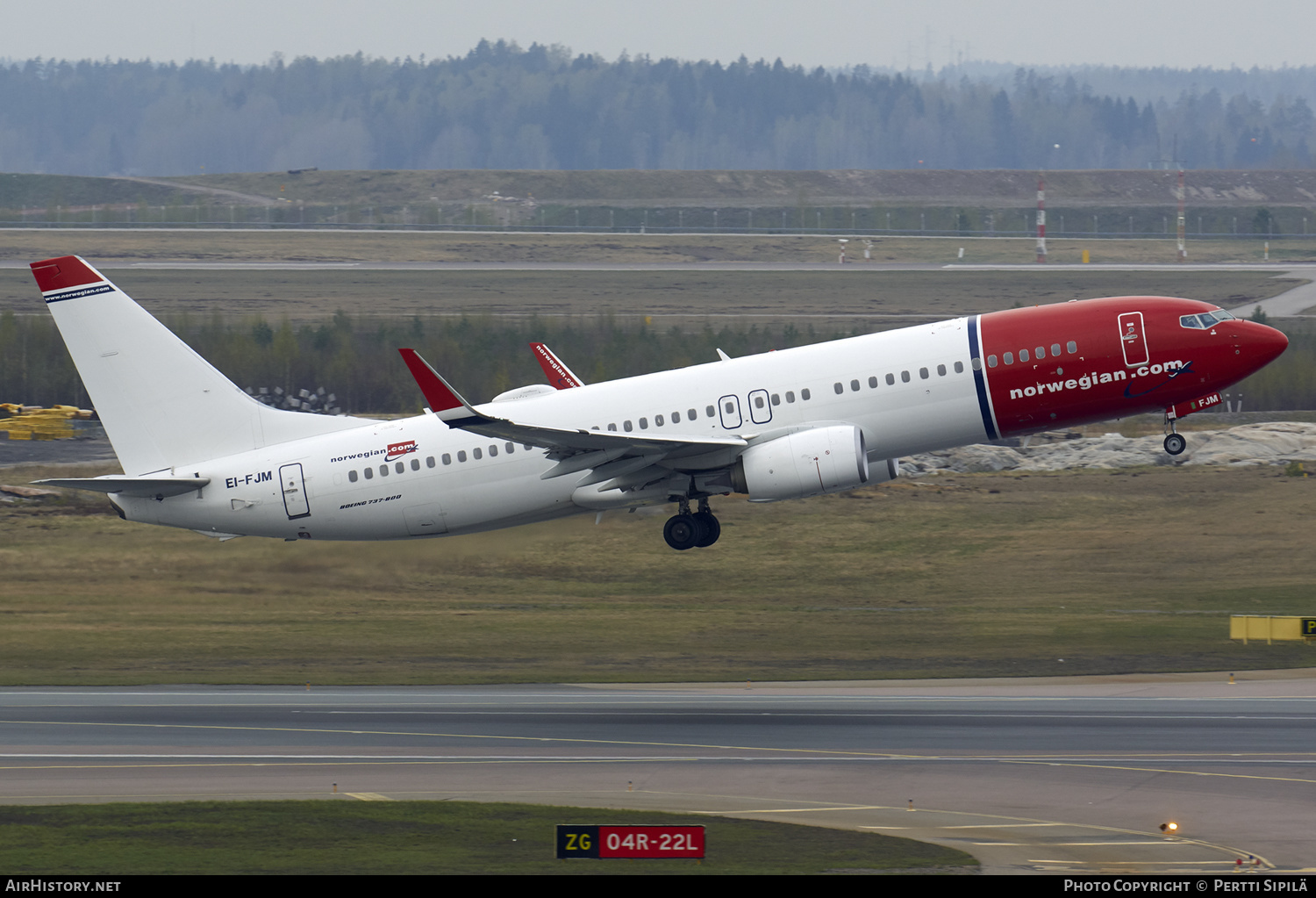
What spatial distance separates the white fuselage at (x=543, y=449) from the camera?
43.4 meters

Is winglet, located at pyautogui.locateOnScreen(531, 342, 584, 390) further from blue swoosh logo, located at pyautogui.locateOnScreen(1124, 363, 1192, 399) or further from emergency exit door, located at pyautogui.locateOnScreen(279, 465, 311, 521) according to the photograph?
blue swoosh logo, located at pyautogui.locateOnScreen(1124, 363, 1192, 399)

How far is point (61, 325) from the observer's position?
1813 inches

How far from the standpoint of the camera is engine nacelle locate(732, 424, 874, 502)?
42125 millimetres

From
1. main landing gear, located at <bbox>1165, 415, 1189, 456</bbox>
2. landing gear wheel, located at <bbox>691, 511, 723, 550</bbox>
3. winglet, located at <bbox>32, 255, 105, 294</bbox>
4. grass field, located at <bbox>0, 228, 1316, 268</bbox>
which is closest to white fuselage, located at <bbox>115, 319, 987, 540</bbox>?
landing gear wheel, located at <bbox>691, 511, 723, 550</bbox>

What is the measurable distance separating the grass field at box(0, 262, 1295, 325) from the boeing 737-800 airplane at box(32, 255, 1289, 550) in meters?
70.0

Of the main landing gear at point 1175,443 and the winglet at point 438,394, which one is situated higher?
the winglet at point 438,394

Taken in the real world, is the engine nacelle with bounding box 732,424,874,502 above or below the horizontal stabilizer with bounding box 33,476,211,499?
below

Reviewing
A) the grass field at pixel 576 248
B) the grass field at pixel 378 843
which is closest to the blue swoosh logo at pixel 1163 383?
the grass field at pixel 378 843

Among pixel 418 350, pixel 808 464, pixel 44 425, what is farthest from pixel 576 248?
pixel 808 464

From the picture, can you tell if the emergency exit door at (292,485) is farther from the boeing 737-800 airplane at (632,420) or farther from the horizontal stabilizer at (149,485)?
the horizontal stabilizer at (149,485)

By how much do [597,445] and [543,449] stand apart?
2.49 m

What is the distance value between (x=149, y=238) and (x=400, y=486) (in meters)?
130

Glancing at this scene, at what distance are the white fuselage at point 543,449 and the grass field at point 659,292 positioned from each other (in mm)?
70185
